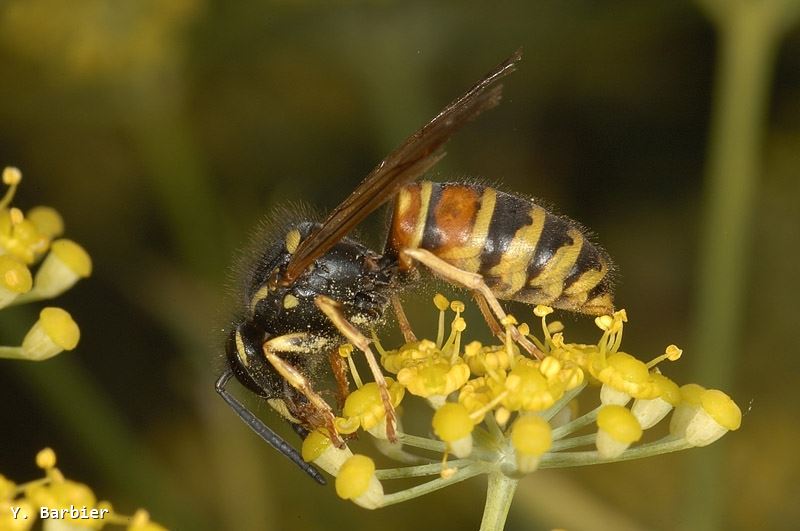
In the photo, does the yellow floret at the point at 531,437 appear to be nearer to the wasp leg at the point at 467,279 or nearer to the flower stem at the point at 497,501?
the flower stem at the point at 497,501

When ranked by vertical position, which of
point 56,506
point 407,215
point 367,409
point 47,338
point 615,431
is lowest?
point 56,506

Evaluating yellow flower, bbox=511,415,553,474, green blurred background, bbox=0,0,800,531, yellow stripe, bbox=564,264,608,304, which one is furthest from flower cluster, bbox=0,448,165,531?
green blurred background, bbox=0,0,800,531

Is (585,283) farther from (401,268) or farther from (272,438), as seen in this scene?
(272,438)

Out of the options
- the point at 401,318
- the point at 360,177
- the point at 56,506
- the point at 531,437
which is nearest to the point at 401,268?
the point at 401,318

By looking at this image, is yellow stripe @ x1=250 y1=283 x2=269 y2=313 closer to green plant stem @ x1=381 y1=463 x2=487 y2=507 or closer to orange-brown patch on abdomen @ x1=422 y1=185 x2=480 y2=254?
orange-brown patch on abdomen @ x1=422 y1=185 x2=480 y2=254

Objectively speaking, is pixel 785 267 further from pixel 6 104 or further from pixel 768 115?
pixel 6 104

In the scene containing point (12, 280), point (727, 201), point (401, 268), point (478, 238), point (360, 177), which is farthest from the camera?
point (360, 177)
